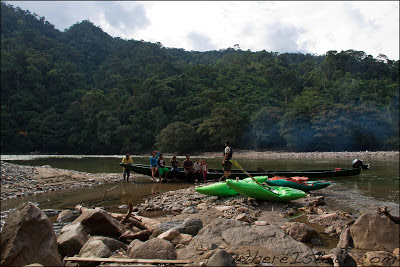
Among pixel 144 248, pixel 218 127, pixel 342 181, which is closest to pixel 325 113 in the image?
pixel 218 127

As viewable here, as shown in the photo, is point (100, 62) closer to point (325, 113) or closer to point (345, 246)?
point (325, 113)

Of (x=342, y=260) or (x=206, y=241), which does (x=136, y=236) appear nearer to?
(x=206, y=241)

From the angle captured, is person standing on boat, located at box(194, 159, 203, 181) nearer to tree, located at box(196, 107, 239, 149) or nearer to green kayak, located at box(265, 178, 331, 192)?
green kayak, located at box(265, 178, 331, 192)

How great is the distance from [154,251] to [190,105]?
2463 inches

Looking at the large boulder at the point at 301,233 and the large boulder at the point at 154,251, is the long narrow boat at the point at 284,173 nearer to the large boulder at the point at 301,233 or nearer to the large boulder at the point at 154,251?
the large boulder at the point at 301,233

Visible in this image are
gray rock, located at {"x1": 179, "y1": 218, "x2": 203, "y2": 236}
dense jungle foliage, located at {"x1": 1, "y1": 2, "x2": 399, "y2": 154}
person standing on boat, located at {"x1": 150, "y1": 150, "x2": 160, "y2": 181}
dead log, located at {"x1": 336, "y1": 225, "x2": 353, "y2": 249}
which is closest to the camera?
dead log, located at {"x1": 336, "y1": 225, "x2": 353, "y2": 249}

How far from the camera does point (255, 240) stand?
430cm

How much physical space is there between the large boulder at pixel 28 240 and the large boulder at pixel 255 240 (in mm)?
2046

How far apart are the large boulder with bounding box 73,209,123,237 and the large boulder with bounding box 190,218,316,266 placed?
176 cm

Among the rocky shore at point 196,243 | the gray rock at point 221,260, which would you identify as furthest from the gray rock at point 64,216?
the gray rock at point 221,260

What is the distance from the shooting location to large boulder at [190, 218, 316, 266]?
3885mm

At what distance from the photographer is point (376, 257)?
12.2 ft

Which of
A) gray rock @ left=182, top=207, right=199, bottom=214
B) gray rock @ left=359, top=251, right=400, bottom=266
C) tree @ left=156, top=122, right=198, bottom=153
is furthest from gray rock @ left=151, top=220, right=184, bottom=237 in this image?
tree @ left=156, top=122, right=198, bottom=153

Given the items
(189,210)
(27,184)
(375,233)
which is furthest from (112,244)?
(27,184)
